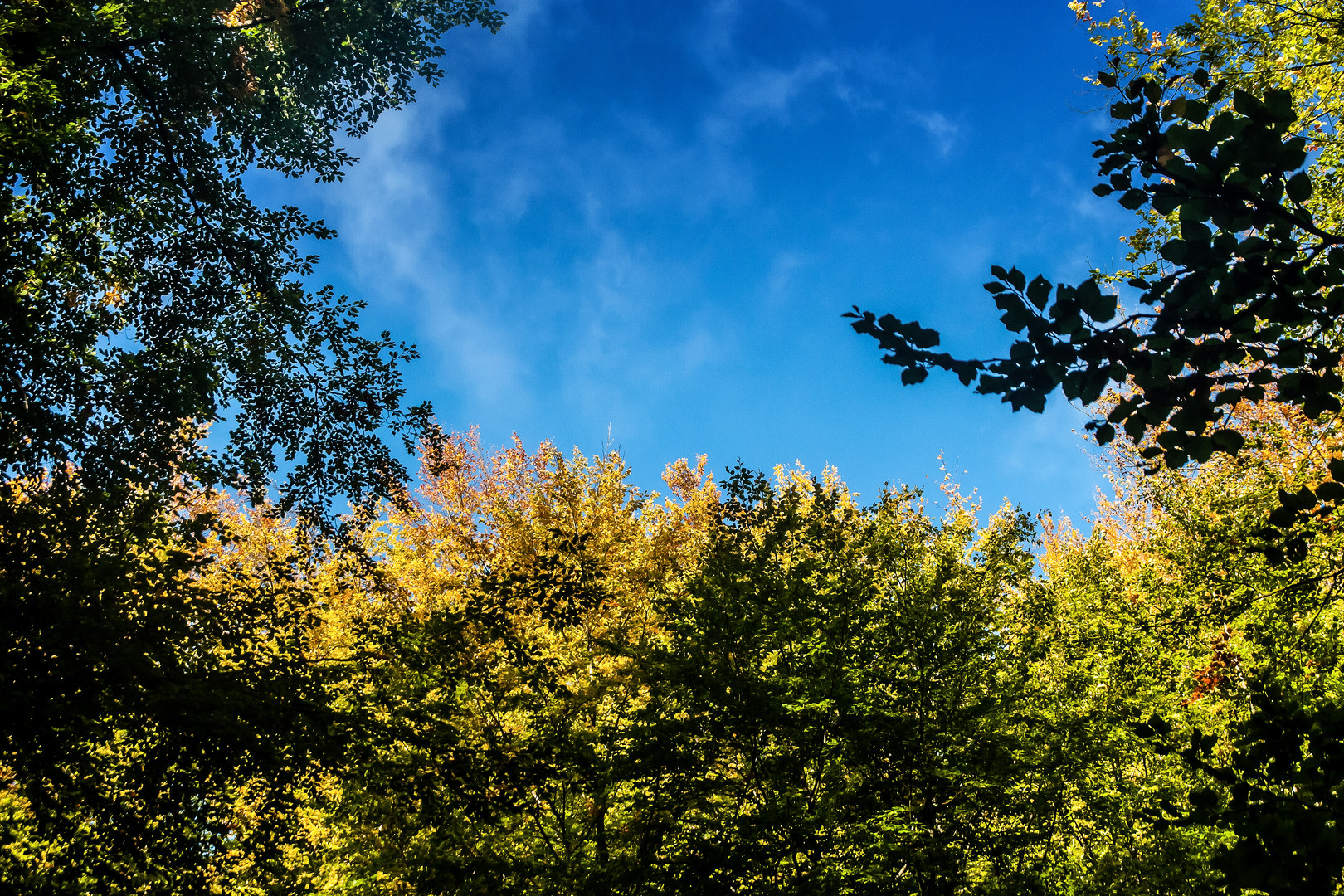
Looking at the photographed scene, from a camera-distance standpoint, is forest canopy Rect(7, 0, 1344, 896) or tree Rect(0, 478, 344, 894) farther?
tree Rect(0, 478, 344, 894)

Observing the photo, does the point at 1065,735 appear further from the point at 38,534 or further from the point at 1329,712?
the point at 38,534

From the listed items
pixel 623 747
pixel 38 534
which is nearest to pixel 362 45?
pixel 38 534

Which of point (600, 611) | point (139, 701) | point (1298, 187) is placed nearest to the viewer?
point (1298, 187)

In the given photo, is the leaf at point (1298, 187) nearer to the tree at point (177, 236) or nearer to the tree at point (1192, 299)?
A: the tree at point (1192, 299)

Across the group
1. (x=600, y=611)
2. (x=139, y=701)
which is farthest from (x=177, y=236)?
(x=600, y=611)

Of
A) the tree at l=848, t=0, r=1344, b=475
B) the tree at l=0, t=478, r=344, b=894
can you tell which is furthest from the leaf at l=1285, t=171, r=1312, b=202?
the tree at l=0, t=478, r=344, b=894

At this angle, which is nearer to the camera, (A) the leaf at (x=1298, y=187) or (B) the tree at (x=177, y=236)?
(A) the leaf at (x=1298, y=187)

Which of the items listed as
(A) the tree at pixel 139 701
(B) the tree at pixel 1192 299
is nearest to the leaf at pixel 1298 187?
(B) the tree at pixel 1192 299

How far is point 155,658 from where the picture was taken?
22.2 ft

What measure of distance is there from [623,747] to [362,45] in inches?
435

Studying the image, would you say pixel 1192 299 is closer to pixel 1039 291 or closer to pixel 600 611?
pixel 1039 291

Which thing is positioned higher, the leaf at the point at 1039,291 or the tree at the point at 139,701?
the tree at the point at 139,701

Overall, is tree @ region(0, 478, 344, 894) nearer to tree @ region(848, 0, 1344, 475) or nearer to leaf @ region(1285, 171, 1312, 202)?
tree @ region(848, 0, 1344, 475)

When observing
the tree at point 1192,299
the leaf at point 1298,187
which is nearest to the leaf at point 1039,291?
the tree at point 1192,299
